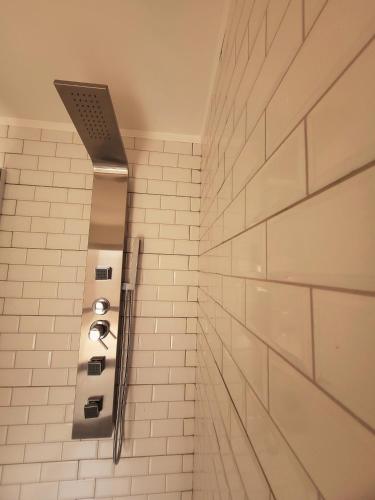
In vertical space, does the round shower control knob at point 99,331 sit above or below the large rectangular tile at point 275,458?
below

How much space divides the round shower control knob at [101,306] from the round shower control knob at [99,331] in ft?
0.16

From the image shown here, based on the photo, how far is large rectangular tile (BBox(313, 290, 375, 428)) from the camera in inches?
6.5

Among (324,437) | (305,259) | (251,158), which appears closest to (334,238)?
(305,259)

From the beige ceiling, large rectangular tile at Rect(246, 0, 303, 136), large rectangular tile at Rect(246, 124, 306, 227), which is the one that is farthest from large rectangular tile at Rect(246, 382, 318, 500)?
the beige ceiling

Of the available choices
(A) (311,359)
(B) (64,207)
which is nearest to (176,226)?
(B) (64,207)

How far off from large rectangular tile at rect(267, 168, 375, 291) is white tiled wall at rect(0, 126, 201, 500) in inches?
41.0

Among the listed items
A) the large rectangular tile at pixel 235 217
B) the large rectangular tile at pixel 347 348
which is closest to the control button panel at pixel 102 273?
the large rectangular tile at pixel 235 217

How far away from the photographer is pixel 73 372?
119cm

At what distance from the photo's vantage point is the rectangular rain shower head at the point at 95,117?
0.75 meters

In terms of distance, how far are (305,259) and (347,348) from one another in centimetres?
9

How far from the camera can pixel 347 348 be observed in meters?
0.18

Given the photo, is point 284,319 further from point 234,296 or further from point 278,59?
point 278,59

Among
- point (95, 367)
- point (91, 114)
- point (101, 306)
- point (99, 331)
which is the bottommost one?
point (95, 367)

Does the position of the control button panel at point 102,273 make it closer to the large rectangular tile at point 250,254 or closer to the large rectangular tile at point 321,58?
the large rectangular tile at point 250,254
